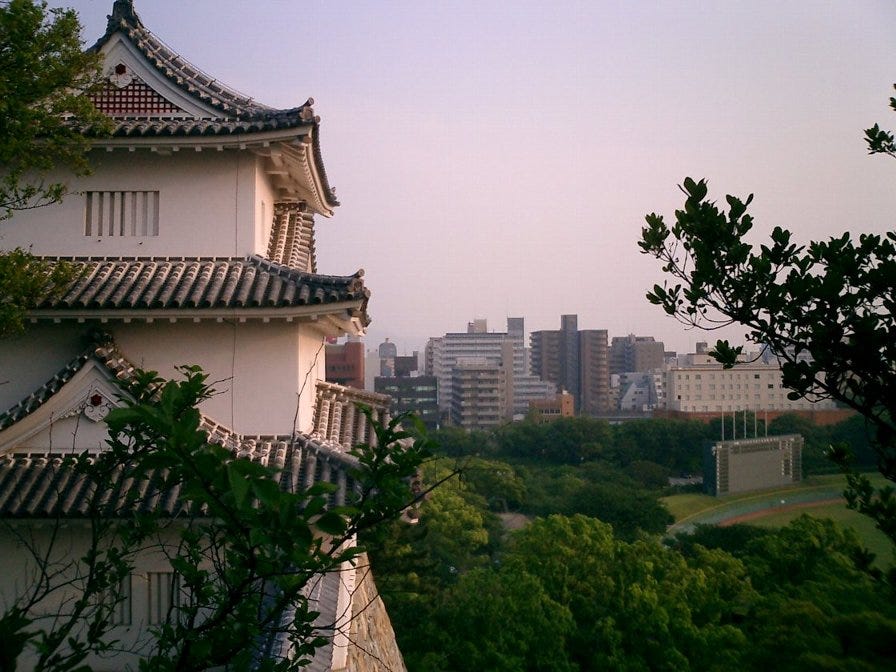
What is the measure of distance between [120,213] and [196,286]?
4.71 feet

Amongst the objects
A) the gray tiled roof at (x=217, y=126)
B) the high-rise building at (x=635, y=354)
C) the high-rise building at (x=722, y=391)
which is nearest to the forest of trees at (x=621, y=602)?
the gray tiled roof at (x=217, y=126)

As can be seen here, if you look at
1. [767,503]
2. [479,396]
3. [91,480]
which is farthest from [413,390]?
[91,480]

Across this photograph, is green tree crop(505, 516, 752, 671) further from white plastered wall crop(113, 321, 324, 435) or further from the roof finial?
the roof finial

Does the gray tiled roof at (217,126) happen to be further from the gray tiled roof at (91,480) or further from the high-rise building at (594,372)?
the high-rise building at (594,372)

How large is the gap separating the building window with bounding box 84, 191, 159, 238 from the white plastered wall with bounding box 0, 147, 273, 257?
0.05m

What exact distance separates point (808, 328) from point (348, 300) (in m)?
4.19

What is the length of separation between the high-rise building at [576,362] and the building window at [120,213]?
8779cm

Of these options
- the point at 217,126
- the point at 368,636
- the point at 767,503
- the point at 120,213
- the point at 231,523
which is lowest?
the point at 767,503

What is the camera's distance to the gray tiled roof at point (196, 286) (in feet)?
23.0

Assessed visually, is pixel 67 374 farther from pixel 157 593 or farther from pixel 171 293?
pixel 157 593

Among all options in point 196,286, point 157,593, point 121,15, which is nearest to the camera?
point 157,593

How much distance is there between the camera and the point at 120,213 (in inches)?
314

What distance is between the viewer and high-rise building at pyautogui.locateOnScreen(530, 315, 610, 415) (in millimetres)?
99500

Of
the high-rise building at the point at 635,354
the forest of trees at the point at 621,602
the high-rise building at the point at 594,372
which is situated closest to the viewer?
the forest of trees at the point at 621,602
